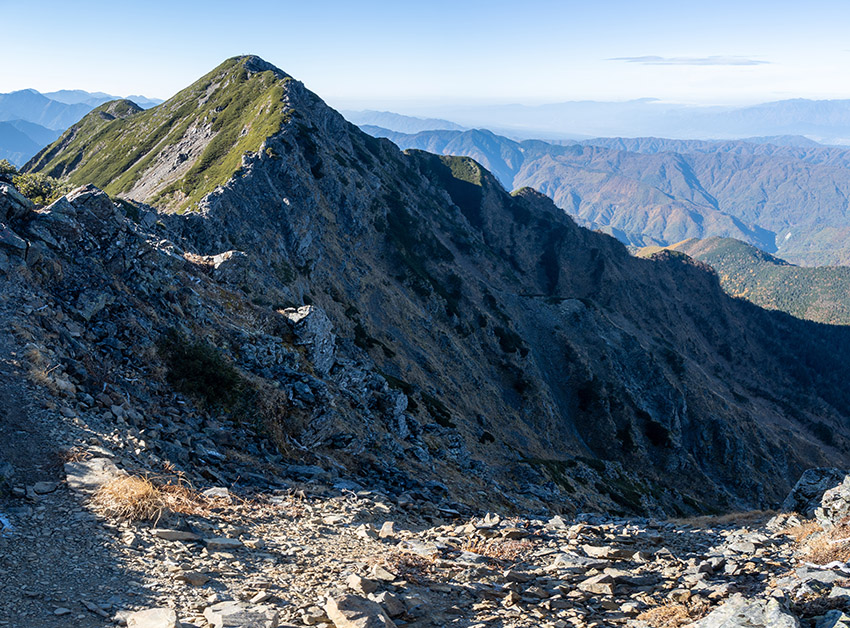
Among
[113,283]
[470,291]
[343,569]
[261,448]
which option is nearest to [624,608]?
[343,569]

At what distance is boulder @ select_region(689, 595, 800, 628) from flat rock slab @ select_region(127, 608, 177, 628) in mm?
10355

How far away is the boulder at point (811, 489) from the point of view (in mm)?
25312

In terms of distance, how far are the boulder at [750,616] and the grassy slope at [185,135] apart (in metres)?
86.6

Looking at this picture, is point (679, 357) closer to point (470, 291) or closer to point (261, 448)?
point (470, 291)

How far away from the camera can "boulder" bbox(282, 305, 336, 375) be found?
34281 mm

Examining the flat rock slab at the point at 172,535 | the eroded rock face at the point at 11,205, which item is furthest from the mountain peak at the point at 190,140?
the flat rock slab at the point at 172,535

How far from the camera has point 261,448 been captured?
21.4 m

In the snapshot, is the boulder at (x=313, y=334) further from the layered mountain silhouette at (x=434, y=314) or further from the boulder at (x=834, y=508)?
the boulder at (x=834, y=508)

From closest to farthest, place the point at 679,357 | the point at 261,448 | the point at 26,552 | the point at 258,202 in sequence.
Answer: the point at 26,552 → the point at 261,448 → the point at 258,202 → the point at 679,357

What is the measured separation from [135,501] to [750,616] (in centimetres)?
1415

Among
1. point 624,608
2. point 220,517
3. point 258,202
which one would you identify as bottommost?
point 624,608

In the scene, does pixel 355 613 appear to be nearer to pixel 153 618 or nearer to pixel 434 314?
pixel 153 618

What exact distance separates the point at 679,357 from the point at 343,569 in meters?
136

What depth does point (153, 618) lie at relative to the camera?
9.19m
